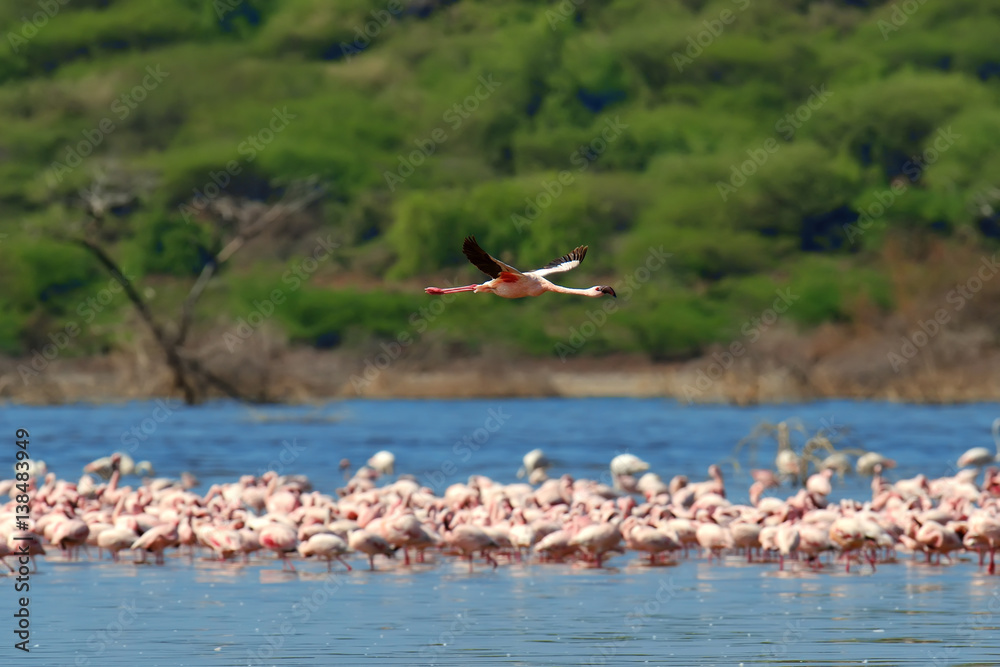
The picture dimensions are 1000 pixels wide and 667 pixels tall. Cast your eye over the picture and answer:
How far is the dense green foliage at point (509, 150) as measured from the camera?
57.8 meters

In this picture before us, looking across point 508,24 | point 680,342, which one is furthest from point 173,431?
point 508,24

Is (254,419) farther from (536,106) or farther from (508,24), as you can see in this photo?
(508,24)

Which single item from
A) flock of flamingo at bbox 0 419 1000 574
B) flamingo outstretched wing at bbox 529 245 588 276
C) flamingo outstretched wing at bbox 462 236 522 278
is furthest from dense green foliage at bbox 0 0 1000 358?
flamingo outstretched wing at bbox 462 236 522 278

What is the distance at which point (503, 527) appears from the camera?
15.9 m

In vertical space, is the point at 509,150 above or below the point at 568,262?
above

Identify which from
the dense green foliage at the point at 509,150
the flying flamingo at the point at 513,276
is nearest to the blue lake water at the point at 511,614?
the flying flamingo at the point at 513,276

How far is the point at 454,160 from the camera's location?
71.4 m

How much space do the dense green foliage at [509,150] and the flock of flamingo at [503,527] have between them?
1364 inches

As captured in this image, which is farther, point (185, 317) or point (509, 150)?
point (509, 150)

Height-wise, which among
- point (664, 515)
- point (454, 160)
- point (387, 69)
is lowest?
point (664, 515)

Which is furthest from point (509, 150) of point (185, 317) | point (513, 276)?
point (513, 276)

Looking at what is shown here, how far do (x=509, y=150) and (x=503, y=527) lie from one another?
57757 millimetres

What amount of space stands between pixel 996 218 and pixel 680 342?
14.3 meters

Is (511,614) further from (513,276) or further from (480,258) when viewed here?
(480,258)
